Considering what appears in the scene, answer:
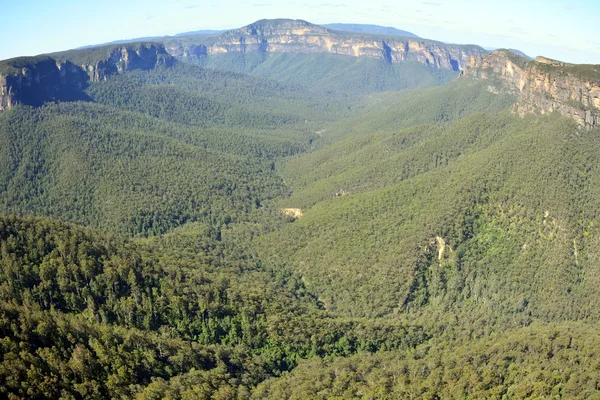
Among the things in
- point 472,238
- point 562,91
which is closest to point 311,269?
point 472,238

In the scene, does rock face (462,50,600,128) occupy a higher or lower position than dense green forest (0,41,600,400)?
higher

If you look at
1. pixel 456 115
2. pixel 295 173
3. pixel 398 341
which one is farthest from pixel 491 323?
pixel 456 115

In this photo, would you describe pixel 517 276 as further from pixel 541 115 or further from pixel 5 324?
pixel 5 324

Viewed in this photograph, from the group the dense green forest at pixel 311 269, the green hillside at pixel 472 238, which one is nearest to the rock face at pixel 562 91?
the green hillside at pixel 472 238

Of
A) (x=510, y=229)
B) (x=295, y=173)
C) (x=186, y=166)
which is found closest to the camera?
(x=510, y=229)

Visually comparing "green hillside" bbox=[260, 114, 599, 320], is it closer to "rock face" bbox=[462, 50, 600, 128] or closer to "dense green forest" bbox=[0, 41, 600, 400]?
"dense green forest" bbox=[0, 41, 600, 400]

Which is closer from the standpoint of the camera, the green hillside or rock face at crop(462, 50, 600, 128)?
the green hillside

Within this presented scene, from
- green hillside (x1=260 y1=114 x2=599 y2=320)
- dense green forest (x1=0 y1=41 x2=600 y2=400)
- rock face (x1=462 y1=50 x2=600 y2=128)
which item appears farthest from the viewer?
rock face (x1=462 y1=50 x2=600 y2=128)

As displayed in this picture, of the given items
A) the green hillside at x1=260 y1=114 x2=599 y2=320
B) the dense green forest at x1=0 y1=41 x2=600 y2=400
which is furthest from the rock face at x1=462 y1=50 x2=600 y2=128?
the dense green forest at x1=0 y1=41 x2=600 y2=400
